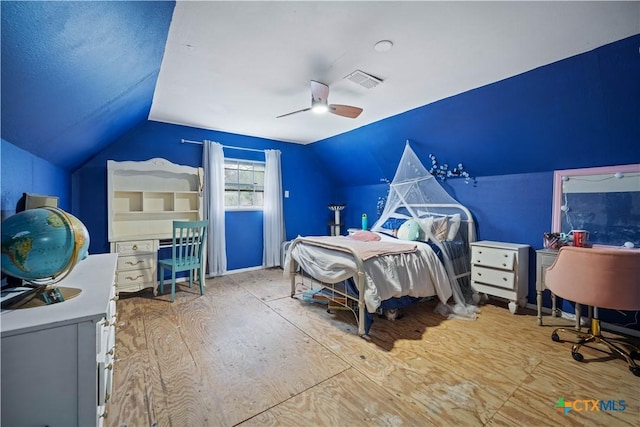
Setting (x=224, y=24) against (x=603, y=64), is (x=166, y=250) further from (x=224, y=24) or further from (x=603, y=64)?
(x=603, y=64)

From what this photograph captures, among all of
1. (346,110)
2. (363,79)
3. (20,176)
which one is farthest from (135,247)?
(363,79)

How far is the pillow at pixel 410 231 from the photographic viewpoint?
11.9 ft

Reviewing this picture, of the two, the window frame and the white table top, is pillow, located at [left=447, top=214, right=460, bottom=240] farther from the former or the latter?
the white table top

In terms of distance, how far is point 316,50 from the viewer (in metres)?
2.17

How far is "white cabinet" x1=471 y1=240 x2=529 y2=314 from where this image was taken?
3039 mm

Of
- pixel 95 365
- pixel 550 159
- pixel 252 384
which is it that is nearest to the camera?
pixel 95 365

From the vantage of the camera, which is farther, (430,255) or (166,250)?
(166,250)

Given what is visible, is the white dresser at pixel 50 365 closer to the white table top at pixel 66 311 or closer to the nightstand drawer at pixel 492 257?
the white table top at pixel 66 311

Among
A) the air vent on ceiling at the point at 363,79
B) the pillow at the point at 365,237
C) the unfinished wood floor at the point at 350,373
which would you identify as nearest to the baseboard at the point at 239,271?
the unfinished wood floor at the point at 350,373

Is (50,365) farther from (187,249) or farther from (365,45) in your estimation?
(187,249)

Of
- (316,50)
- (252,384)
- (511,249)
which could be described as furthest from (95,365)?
(511,249)

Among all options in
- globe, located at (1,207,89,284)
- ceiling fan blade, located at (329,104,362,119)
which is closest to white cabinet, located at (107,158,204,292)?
ceiling fan blade, located at (329,104,362,119)

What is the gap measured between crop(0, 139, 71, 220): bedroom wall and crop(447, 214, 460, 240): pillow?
4105 millimetres

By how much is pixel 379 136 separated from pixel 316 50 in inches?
92.9
